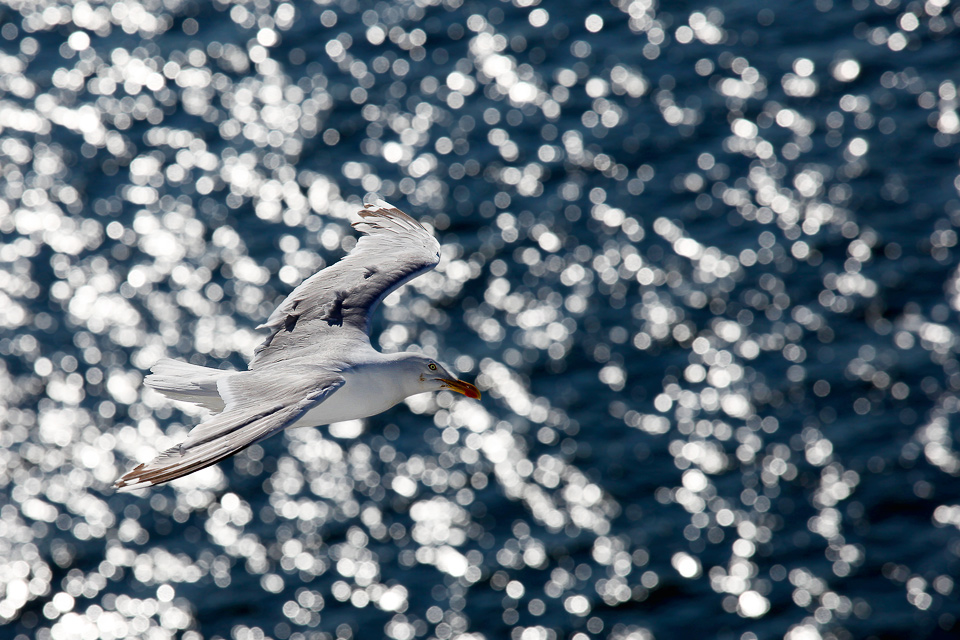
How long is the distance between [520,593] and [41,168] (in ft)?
91.4

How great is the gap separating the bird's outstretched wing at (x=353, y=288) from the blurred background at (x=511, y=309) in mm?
21000

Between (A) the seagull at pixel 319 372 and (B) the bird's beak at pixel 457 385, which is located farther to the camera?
(B) the bird's beak at pixel 457 385

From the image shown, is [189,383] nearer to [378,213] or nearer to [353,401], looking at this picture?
[353,401]

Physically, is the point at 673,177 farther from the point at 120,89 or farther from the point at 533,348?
the point at 120,89

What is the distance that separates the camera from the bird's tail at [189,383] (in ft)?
53.0

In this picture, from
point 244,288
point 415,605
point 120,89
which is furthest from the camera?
point 120,89

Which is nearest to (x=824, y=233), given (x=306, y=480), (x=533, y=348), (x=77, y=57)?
(x=533, y=348)

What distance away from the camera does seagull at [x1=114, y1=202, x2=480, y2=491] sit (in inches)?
516

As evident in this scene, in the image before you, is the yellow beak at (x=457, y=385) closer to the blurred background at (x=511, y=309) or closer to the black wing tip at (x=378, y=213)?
the black wing tip at (x=378, y=213)

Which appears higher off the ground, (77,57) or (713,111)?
(713,111)

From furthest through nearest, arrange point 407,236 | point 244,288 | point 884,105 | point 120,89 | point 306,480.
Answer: point 120,89
point 884,105
point 244,288
point 306,480
point 407,236

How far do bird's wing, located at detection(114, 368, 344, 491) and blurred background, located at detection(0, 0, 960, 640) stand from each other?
24734mm

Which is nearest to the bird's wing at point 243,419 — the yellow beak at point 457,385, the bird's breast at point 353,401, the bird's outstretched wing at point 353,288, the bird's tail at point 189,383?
the bird's breast at point 353,401

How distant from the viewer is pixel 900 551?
39094 millimetres
